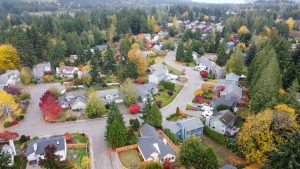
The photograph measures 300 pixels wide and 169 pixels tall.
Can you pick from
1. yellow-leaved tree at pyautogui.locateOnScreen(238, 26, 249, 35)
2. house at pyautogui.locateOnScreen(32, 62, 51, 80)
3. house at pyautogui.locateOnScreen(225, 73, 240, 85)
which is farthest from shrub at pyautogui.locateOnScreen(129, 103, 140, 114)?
yellow-leaved tree at pyautogui.locateOnScreen(238, 26, 249, 35)

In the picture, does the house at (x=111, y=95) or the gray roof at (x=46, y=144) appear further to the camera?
the house at (x=111, y=95)

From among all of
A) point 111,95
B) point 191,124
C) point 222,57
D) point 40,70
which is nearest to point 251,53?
point 222,57

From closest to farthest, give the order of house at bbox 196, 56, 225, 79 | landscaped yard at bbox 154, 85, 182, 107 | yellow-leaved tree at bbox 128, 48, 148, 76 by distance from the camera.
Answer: landscaped yard at bbox 154, 85, 182, 107 < yellow-leaved tree at bbox 128, 48, 148, 76 < house at bbox 196, 56, 225, 79

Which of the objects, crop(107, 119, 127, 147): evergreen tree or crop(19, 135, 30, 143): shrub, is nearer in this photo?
crop(107, 119, 127, 147): evergreen tree

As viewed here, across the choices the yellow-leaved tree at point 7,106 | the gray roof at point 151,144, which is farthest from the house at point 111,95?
the gray roof at point 151,144

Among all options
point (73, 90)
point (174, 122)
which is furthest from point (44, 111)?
point (174, 122)

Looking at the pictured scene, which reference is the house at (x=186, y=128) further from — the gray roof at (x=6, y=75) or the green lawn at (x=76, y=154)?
the gray roof at (x=6, y=75)

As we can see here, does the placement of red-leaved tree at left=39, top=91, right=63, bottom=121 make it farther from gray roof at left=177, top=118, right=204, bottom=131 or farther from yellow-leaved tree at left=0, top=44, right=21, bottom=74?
yellow-leaved tree at left=0, top=44, right=21, bottom=74

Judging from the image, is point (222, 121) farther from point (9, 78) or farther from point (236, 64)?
point (9, 78)
